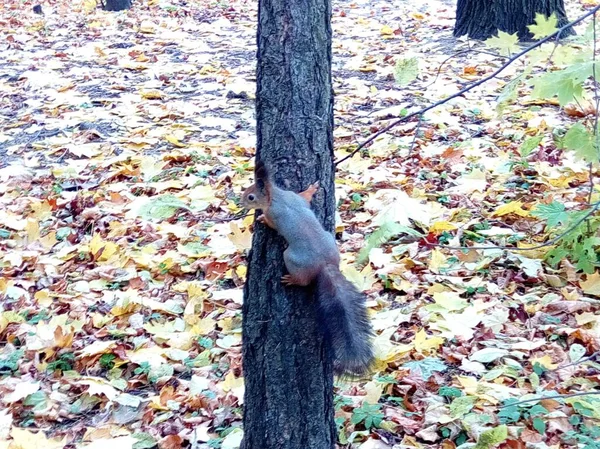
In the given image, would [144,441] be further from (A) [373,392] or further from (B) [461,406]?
(B) [461,406]

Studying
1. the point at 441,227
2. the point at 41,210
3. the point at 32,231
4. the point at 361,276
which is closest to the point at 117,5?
the point at 41,210

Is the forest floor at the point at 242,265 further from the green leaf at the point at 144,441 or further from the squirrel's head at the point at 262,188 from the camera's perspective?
the squirrel's head at the point at 262,188

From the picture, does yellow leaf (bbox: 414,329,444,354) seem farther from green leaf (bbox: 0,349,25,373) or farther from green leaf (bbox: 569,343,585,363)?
green leaf (bbox: 0,349,25,373)

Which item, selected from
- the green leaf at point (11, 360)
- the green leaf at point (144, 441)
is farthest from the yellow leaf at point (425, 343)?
the green leaf at point (11, 360)

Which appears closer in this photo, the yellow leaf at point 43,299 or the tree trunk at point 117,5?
the yellow leaf at point 43,299

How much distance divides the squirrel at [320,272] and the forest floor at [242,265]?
1.23 ft

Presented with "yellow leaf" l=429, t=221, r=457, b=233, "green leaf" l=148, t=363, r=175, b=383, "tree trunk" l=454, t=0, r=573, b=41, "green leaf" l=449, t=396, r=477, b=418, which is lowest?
"green leaf" l=148, t=363, r=175, b=383

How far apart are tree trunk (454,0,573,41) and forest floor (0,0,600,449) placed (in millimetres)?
376

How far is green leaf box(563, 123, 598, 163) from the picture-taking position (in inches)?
96.7

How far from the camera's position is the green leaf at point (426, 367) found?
2.49 m

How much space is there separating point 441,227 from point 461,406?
1.24 meters

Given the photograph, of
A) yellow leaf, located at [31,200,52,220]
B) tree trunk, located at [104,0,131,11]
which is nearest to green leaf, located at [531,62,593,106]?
yellow leaf, located at [31,200,52,220]

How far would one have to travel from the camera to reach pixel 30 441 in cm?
223

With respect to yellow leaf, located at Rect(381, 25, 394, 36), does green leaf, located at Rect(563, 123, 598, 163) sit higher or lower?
lower
